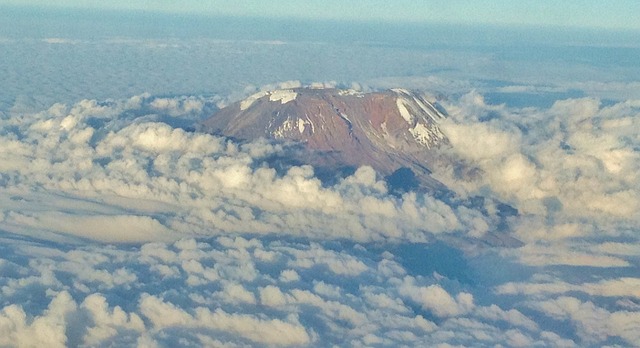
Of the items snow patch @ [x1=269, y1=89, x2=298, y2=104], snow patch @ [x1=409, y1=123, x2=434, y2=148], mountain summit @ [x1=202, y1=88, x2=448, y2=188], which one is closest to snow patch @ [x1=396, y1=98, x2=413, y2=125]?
mountain summit @ [x1=202, y1=88, x2=448, y2=188]

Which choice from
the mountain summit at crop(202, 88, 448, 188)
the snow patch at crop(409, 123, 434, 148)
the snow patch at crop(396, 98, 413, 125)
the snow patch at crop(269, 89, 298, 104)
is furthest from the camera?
the snow patch at crop(269, 89, 298, 104)

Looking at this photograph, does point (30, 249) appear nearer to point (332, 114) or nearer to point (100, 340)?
point (100, 340)

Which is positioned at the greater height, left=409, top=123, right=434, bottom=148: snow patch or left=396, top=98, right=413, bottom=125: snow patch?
left=396, top=98, right=413, bottom=125: snow patch

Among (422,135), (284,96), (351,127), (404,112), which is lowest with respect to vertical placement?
(351,127)

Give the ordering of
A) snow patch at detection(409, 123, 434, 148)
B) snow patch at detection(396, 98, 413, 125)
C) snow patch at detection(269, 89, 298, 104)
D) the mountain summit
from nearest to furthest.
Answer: the mountain summit < snow patch at detection(409, 123, 434, 148) < snow patch at detection(396, 98, 413, 125) < snow patch at detection(269, 89, 298, 104)

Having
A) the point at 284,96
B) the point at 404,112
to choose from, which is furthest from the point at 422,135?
the point at 284,96

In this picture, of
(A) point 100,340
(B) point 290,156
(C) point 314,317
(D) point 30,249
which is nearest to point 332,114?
(B) point 290,156

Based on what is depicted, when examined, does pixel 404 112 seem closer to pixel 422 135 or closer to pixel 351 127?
pixel 422 135

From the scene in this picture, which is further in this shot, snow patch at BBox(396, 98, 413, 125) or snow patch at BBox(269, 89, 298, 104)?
snow patch at BBox(269, 89, 298, 104)

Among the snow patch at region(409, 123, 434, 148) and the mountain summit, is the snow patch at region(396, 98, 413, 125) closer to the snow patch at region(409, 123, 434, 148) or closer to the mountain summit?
the mountain summit
